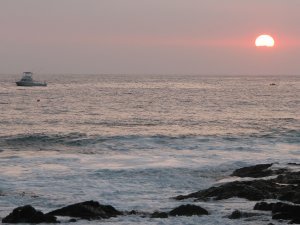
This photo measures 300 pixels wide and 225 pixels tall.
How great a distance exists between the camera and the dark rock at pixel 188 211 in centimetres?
1742

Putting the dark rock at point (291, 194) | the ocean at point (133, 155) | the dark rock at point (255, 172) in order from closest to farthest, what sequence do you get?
the dark rock at point (291, 194) < the ocean at point (133, 155) < the dark rock at point (255, 172)

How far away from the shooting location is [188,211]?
17.5 m

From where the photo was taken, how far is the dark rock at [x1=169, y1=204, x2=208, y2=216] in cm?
1742

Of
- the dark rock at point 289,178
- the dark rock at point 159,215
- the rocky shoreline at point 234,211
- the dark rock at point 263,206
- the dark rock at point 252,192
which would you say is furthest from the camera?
the dark rock at point 289,178

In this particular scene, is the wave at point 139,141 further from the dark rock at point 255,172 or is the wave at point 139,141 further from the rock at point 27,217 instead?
the rock at point 27,217

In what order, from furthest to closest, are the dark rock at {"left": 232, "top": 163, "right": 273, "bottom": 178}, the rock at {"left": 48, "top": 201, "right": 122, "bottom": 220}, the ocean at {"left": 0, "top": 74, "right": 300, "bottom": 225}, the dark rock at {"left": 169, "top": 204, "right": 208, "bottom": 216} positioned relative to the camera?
the dark rock at {"left": 232, "top": 163, "right": 273, "bottom": 178} → the ocean at {"left": 0, "top": 74, "right": 300, "bottom": 225} → the dark rock at {"left": 169, "top": 204, "right": 208, "bottom": 216} → the rock at {"left": 48, "top": 201, "right": 122, "bottom": 220}

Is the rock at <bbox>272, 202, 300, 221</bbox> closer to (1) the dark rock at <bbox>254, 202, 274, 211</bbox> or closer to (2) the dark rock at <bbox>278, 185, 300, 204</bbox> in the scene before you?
(1) the dark rock at <bbox>254, 202, 274, 211</bbox>

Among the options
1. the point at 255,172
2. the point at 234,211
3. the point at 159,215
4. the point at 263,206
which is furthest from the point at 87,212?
the point at 255,172

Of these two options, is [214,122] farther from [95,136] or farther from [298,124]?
[95,136]

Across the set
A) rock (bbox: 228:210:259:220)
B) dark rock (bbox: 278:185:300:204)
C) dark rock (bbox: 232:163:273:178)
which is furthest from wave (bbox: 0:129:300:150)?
rock (bbox: 228:210:259:220)

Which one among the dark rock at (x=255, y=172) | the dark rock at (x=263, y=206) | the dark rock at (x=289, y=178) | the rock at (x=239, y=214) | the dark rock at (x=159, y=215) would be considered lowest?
the dark rock at (x=255, y=172)

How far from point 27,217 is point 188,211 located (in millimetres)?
5143

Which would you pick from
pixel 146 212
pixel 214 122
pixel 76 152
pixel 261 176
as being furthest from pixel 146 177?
pixel 214 122

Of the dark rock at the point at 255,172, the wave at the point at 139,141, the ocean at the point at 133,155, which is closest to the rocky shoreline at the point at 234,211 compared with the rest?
the dark rock at the point at 255,172
